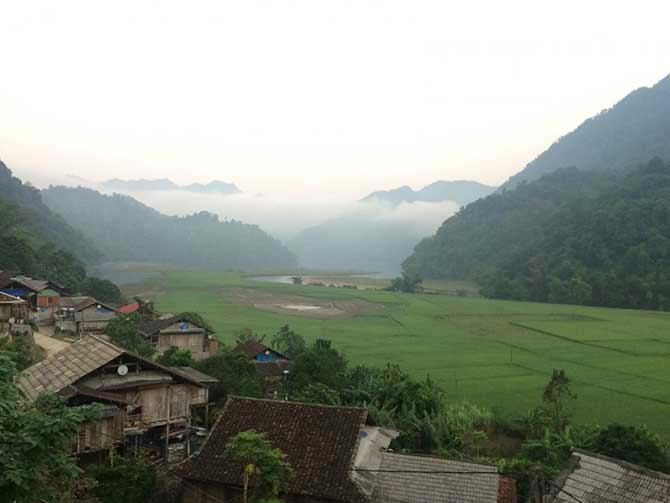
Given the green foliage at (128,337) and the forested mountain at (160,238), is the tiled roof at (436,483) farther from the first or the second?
the forested mountain at (160,238)

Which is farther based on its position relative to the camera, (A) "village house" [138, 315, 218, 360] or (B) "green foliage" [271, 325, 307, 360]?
(B) "green foliage" [271, 325, 307, 360]

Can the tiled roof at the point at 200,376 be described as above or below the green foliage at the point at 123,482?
above

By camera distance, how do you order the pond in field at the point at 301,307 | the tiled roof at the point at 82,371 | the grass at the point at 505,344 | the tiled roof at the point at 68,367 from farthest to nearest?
the pond in field at the point at 301,307 → the grass at the point at 505,344 → the tiled roof at the point at 82,371 → the tiled roof at the point at 68,367

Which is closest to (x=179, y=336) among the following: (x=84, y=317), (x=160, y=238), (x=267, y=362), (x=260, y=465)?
(x=267, y=362)

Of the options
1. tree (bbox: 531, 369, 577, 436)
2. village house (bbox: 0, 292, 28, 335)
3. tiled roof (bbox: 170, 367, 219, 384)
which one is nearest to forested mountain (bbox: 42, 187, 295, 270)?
village house (bbox: 0, 292, 28, 335)

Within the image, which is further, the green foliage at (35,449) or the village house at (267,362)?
the village house at (267,362)

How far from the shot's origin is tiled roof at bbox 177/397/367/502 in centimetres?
1090

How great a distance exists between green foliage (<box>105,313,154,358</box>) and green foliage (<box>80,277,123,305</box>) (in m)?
24.1

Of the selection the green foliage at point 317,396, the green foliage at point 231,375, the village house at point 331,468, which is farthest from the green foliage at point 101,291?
the village house at point 331,468

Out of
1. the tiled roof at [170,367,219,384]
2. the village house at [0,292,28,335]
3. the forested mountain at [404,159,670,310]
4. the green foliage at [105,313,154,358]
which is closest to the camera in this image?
the tiled roof at [170,367,219,384]

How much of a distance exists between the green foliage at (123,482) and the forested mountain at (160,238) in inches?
5285

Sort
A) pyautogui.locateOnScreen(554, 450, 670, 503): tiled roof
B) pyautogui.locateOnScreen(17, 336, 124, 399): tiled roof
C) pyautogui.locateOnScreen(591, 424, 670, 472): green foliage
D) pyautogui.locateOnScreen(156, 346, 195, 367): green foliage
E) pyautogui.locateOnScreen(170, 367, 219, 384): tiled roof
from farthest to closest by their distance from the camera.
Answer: pyautogui.locateOnScreen(156, 346, 195, 367): green foliage → pyautogui.locateOnScreen(170, 367, 219, 384): tiled roof → pyautogui.locateOnScreen(591, 424, 670, 472): green foliage → pyautogui.locateOnScreen(17, 336, 124, 399): tiled roof → pyautogui.locateOnScreen(554, 450, 670, 503): tiled roof

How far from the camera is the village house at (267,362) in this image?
24970 millimetres

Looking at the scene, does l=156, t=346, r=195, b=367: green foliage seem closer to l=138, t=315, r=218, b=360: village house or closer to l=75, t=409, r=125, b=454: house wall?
l=138, t=315, r=218, b=360: village house
